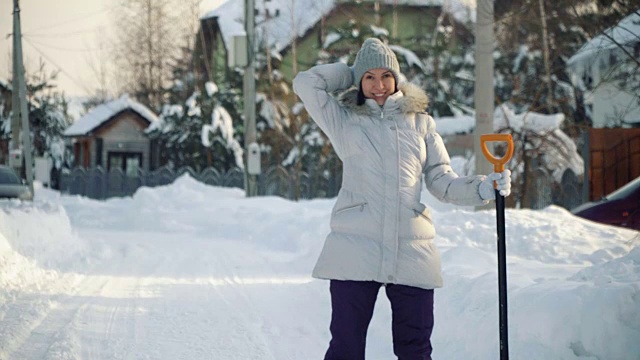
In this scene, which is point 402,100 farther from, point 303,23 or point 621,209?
point 303,23

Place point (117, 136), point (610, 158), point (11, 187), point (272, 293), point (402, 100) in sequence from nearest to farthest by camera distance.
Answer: point (402, 100)
point (272, 293)
point (610, 158)
point (11, 187)
point (117, 136)

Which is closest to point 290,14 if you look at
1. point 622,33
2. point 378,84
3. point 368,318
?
point 622,33

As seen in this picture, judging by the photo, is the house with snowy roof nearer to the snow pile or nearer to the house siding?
the house siding

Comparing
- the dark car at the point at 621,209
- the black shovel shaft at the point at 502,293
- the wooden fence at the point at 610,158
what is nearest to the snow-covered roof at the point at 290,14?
the wooden fence at the point at 610,158

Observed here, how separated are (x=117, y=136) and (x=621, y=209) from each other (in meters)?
29.9

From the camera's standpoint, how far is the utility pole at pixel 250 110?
66.2 feet

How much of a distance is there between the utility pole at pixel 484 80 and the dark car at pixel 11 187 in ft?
38.6

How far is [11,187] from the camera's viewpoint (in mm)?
19047

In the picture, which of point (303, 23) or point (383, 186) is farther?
point (303, 23)

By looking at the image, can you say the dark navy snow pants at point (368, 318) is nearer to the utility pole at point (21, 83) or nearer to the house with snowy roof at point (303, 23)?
the utility pole at point (21, 83)

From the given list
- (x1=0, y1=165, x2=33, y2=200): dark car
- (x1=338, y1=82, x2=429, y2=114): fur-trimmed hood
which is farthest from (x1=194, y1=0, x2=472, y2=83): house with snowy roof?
(x1=338, y1=82, x2=429, y2=114): fur-trimmed hood

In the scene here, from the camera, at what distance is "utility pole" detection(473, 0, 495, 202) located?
11.3 m

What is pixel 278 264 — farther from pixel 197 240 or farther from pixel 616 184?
pixel 616 184

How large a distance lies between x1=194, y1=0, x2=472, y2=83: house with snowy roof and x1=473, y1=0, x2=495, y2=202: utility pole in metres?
16.2
